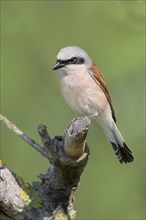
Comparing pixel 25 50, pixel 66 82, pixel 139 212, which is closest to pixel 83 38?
pixel 25 50

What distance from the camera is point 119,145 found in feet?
15.7

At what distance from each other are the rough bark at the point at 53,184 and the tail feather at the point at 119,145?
45.3 inches

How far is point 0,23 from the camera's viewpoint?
5.81m

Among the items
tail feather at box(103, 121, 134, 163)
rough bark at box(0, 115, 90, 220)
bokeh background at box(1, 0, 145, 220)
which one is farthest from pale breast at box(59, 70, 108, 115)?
rough bark at box(0, 115, 90, 220)

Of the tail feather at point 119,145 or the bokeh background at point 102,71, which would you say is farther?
the bokeh background at point 102,71

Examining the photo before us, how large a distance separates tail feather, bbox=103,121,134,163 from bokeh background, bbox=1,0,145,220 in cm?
18

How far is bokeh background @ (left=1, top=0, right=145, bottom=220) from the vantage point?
200 inches

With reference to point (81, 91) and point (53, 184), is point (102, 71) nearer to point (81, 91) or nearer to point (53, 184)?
point (81, 91)

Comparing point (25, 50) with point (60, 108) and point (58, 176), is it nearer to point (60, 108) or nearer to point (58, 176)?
point (60, 108)

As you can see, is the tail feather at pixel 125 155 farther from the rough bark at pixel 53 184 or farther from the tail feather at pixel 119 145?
the rough bark at pixel 53 184

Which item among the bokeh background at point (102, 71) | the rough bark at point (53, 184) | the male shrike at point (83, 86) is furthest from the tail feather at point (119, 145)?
the rough bark at point (53, 184)

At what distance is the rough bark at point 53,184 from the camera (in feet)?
11.0

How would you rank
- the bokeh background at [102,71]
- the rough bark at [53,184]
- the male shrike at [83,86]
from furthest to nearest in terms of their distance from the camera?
the bokeh background at [102,71], the male shrike at [83,86], the rough bark at [53,184]

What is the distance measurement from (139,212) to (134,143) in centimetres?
56
